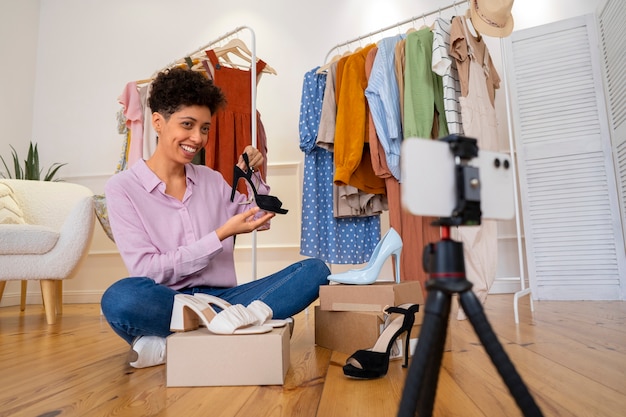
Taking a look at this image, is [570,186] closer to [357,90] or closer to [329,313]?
[357,90]

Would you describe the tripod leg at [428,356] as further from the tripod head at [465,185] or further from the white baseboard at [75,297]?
the white baseboard at [75,297]

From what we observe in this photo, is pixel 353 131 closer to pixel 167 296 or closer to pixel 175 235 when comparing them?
pixel 175 235

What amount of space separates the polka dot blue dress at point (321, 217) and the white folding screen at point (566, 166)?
1085 millimetres

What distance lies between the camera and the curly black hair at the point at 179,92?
1.36 metres

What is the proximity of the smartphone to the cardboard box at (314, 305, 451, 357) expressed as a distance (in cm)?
79

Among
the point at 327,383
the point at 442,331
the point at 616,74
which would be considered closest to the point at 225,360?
the point at 327,383

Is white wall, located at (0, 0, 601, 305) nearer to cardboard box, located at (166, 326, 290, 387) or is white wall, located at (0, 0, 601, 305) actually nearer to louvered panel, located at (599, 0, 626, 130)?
louvered panel, located at (599, 0, 626, 130)

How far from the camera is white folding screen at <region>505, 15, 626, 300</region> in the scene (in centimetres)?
247

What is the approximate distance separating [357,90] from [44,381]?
1692 millimetres

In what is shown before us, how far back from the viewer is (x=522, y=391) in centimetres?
36

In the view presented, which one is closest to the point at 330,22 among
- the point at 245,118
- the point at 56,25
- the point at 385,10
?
the point at 385,10

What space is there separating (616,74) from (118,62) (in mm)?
3517

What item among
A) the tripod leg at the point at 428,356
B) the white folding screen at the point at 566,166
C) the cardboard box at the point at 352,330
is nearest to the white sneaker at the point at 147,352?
the cardboard box at the point at 352,330

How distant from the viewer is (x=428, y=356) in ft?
1.16
